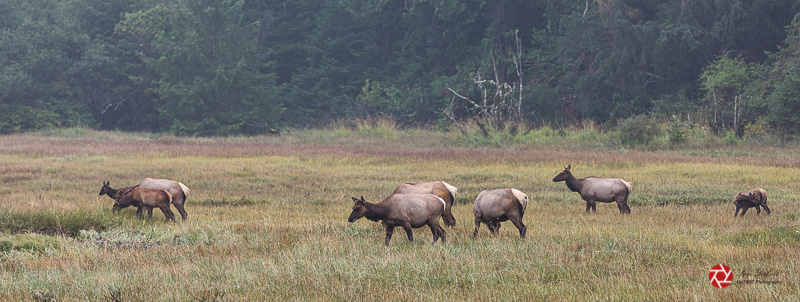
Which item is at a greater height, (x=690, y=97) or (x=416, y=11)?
(x=416, y=11)

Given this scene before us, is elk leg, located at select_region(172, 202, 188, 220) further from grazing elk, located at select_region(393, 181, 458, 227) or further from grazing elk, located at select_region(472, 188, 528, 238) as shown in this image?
grazing elk, located at select_region(472, 188, 528, 238)

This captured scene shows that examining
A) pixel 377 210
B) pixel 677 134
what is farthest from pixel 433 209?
pixel 677 134

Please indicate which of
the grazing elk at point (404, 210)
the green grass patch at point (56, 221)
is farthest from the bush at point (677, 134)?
the green grass patch at point (56, 221)

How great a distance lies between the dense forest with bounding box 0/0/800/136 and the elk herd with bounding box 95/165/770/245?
16.7 metres

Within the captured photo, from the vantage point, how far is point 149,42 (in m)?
53.1

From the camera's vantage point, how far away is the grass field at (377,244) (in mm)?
6605

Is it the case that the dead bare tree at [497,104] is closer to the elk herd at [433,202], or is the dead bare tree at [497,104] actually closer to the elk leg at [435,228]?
the elk herd at [433,202]

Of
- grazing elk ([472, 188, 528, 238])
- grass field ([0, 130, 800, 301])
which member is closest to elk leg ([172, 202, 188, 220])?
grass field ([0, 130, 800, 301])

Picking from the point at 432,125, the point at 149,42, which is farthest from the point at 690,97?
the point at 149,42

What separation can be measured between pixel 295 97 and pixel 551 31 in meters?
19.5

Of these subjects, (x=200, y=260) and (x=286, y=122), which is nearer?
(x=200, y=260)

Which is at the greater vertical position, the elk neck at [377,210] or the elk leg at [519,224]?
the elk neck at [377,210]

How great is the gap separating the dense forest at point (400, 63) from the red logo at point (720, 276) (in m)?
22.0

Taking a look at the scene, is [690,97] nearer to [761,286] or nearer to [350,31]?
[350,31]
